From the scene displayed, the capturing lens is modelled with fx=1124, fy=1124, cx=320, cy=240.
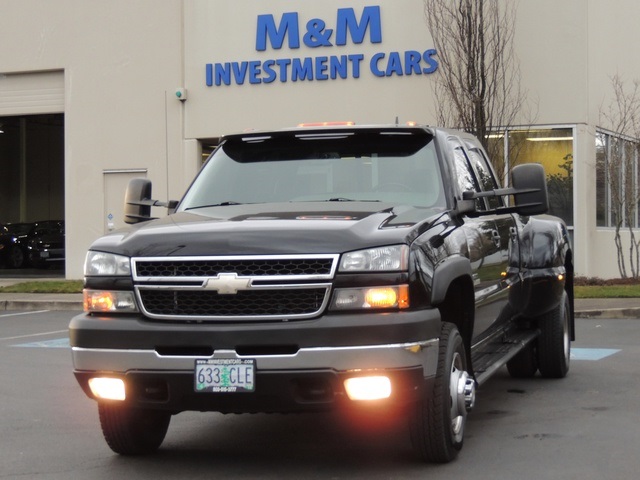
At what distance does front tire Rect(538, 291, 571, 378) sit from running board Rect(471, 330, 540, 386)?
15 cm

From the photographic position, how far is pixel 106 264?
238 inches

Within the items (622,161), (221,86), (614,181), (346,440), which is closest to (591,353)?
(346,440)

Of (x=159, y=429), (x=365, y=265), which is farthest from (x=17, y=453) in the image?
(x=365, y=265)

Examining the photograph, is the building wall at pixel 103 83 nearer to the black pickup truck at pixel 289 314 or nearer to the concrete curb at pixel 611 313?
the concrete curb at pixel 611 313

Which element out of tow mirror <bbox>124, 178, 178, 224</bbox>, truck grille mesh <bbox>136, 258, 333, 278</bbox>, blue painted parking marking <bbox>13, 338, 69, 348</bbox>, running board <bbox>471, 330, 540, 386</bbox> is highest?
tow mirror <bbox>124, 178, 178, 224</bbox>

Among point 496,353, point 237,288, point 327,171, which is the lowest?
point 496,353

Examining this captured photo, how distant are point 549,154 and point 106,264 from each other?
54.8 feet

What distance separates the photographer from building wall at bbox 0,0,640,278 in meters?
21.4

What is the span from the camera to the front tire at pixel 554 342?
9.28 metres

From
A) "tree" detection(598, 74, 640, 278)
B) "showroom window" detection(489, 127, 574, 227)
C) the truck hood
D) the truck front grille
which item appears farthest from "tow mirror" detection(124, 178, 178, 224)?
"tree" detection(598, 74, 640, 278)

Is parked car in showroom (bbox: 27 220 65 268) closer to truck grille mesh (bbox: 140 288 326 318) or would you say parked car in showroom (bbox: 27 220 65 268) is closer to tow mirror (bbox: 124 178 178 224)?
tow mirror (bbox: 124 178 178 224)

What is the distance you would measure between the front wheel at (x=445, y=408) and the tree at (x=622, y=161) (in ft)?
52.7

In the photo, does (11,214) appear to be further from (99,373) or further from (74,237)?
(99,373)

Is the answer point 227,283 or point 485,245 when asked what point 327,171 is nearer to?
point 485,245
